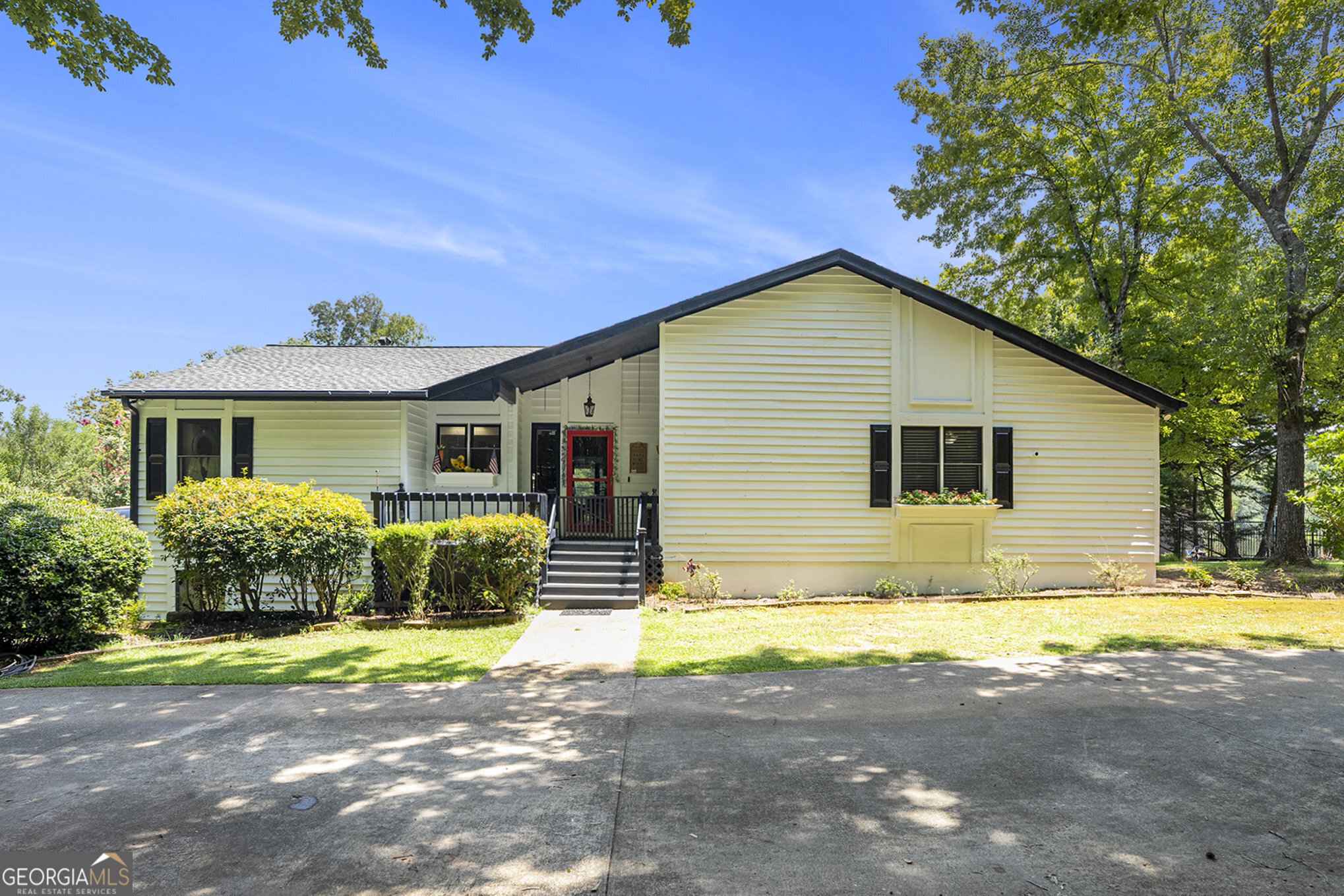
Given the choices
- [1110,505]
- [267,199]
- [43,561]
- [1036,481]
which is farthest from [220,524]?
[267,199]

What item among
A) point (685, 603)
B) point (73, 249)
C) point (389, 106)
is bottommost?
point (685, 603)

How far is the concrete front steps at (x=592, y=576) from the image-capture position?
9.96 meters

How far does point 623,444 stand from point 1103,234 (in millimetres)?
14373

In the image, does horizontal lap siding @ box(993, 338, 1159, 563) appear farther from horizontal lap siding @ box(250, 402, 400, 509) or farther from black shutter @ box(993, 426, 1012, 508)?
horizontal lap siding @ box(250, 402, 400, 509)

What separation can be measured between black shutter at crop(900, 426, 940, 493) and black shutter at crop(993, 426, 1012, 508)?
3.46ft

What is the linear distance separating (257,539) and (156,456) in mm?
5884

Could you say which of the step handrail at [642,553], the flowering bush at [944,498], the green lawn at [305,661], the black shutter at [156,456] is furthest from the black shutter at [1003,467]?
the black shutter at [156,456]

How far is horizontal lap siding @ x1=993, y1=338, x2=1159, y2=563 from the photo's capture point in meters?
11.6

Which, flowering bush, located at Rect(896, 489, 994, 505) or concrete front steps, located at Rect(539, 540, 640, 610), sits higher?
flowering bush, located at Rect(896, 489, 994, 505)

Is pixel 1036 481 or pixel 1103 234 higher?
pixel 1103 234

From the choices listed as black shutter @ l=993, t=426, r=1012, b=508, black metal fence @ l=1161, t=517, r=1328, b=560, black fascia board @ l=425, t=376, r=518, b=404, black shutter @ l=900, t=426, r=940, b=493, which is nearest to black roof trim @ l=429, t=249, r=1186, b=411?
black fascia board @ l=425, t=376, r=518, b=404

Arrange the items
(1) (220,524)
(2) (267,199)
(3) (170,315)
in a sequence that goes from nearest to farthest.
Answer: (1) (220,524) < (2) (267,199) < (3) (170,315)

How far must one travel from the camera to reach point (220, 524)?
327 inches

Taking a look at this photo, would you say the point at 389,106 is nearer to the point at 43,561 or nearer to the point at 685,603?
the point at 43,561
